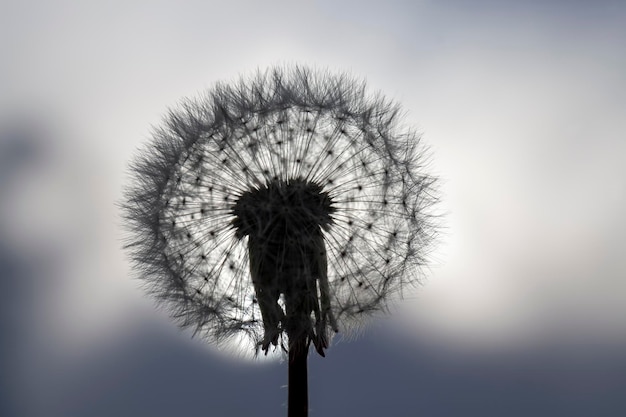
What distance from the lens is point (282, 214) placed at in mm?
8234

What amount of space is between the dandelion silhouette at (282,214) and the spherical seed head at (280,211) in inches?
0.6

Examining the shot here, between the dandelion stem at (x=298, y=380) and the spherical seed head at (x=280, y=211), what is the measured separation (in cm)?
14

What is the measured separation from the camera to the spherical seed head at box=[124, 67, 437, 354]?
8.24 meters

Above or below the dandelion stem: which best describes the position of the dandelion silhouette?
above

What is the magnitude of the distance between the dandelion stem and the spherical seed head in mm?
137

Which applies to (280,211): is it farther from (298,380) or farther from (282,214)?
(298,380)

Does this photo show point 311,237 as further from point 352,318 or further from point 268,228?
point 352,318

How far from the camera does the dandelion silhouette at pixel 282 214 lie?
823cm

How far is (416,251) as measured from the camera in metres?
8.79

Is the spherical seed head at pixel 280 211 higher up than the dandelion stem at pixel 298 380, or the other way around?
the spherical seed head at pixel 280 211

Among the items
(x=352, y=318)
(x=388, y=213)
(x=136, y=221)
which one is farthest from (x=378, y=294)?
(x=136, y=221)

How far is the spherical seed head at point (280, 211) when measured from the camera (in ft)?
27.0

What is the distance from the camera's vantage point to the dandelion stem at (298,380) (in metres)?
8.10

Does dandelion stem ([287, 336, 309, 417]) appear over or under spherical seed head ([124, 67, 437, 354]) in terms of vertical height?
under
